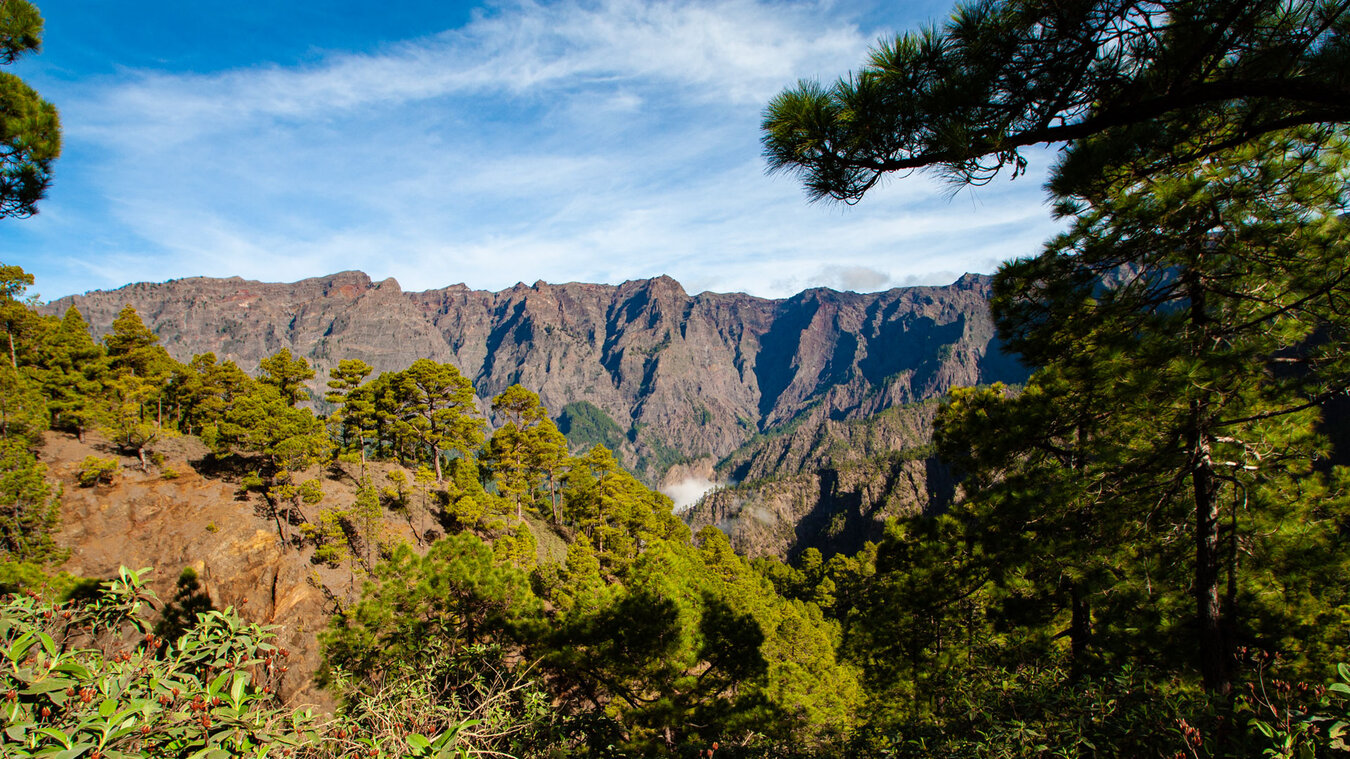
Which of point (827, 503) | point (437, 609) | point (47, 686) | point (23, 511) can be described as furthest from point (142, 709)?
point (827, 503)

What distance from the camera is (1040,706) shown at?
470cm

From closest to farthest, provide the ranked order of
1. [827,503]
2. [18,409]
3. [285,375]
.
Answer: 1. [18,409]
2. [285,375]
3. [827,503]

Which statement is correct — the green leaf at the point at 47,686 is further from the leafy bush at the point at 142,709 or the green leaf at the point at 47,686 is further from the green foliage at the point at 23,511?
the green foliage at the point at 23,511

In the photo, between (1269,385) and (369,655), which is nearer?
(1269,385)

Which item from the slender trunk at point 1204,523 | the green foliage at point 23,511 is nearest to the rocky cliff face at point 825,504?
the green foliage at point 23,511

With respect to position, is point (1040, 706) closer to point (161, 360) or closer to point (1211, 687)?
point (1211, 687)

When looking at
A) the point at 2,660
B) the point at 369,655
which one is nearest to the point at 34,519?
the point at 369,655

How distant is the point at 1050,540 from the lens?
7.14 m

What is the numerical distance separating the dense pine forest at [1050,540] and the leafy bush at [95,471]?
41.4 feet

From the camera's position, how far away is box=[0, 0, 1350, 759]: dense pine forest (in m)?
3.25

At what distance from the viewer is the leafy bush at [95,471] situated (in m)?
21.6

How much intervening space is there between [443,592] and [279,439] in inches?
652

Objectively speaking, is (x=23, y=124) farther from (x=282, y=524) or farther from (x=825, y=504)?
(x=825, y=504)

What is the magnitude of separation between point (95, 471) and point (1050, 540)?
3166 centimetres
